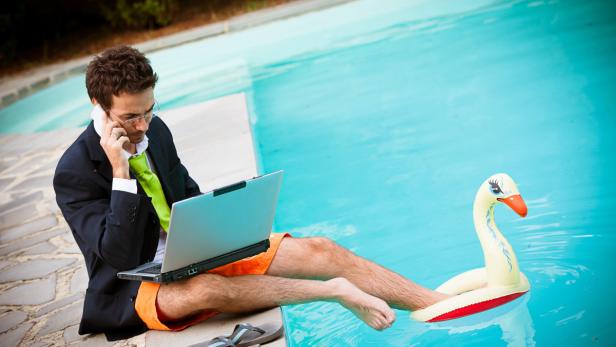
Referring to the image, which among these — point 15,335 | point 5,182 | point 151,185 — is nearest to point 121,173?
point 151,185

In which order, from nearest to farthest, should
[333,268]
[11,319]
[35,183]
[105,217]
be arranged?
[105,217] → [333,268] → [11,319] → [35,183]

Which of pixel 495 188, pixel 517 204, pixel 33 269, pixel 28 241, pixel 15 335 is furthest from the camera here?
pixel 28 241

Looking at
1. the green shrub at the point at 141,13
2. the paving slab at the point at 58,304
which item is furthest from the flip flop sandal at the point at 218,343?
the green shrub at the point at 141,13

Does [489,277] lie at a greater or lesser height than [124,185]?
lesser

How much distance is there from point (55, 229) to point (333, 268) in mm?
2758

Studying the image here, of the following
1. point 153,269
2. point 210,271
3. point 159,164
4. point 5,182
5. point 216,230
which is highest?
point 159,164

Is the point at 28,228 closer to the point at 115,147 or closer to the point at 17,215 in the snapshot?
the point at 17,215

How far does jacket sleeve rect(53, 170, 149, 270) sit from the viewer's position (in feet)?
9.20

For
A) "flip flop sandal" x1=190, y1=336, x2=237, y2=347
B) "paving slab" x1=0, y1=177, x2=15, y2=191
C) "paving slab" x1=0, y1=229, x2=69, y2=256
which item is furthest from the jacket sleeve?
"paving slab" x1=0, y1=177, x2=15, y2=191

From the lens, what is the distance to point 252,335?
283 centimetres

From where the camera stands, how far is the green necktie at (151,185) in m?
3.07

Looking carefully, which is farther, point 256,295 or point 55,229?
point 55,229

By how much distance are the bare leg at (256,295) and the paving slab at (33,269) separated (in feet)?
5.52

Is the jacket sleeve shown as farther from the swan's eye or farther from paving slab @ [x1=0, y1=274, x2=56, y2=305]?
the swan's eye
